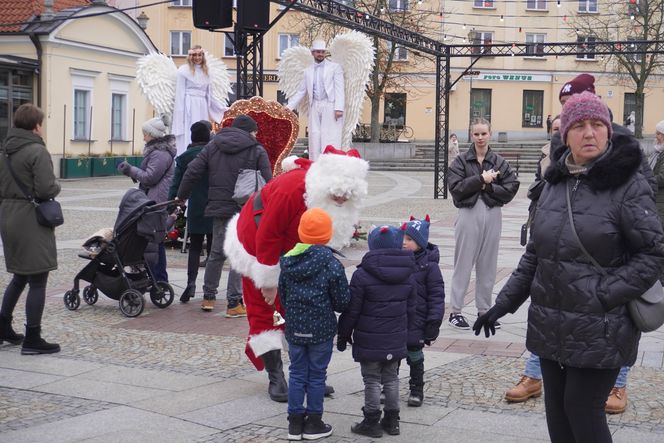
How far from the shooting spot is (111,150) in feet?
116

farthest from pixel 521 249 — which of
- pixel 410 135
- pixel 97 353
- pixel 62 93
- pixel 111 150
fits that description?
pixel 410 135

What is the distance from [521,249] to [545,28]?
46.7 metres

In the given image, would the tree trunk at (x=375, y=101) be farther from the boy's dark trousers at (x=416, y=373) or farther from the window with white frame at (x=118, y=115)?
the boy's dark trousers at (x=416, y=373)

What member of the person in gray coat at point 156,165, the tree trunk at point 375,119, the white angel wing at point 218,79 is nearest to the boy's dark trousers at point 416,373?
the person in gray coat at point 156,165

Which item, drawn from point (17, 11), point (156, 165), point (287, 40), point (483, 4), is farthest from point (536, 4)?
point (156, 165)

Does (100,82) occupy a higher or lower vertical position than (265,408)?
higher

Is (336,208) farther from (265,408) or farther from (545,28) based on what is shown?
(545,28)

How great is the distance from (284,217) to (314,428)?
1265 mm

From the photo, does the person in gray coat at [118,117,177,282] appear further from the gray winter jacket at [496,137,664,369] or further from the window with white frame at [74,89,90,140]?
the window with white frame at [74,89,90,140]

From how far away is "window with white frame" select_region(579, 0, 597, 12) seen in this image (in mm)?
57469

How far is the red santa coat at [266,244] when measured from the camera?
5.57 m

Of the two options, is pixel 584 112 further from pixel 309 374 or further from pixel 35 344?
pixel 35 344

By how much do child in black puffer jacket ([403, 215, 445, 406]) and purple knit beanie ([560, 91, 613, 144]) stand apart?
1.82m

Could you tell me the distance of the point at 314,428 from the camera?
5195mm
